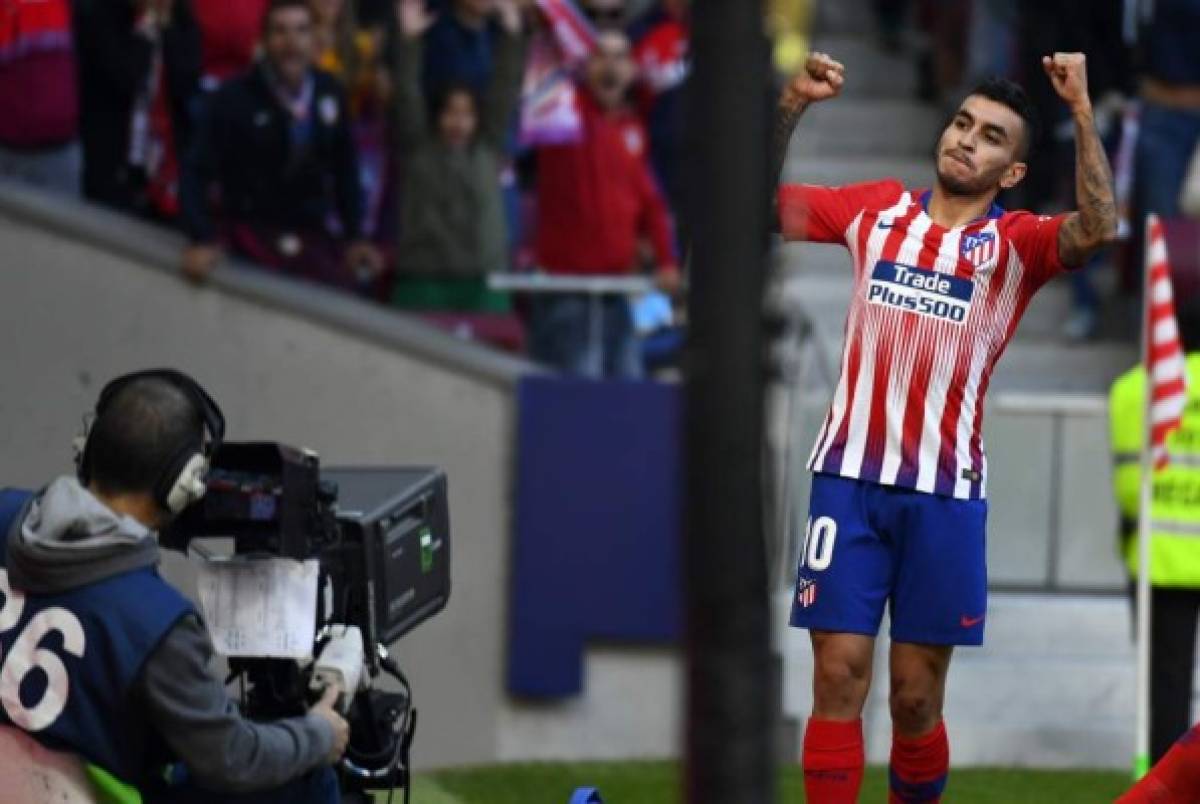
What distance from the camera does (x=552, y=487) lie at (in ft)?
43.0

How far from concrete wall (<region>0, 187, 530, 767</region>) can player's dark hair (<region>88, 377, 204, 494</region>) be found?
6.72 metres

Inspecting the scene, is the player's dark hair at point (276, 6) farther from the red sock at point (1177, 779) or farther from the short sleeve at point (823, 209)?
the red sock at point (1177, 779)

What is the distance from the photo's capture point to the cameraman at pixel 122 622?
19.8ft

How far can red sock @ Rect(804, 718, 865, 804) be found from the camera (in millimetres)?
7719

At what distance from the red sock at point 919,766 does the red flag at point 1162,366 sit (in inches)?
108

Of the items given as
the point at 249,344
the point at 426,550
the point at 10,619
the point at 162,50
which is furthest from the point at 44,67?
the point at 10,619

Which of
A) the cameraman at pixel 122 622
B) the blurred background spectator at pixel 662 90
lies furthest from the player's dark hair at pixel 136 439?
the blurred background spectator at pixel 662 90

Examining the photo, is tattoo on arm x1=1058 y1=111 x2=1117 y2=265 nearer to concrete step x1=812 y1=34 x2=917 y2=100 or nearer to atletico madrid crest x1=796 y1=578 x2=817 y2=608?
atletico madrid crest x1=796 y1=578 x2=817 y2=608

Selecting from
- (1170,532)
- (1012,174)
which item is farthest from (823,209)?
(1170,532)

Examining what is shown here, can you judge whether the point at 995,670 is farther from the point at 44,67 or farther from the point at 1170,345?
the point at 44,67

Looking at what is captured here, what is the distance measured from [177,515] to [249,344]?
6.68 m

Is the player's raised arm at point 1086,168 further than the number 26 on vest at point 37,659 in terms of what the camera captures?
Yes

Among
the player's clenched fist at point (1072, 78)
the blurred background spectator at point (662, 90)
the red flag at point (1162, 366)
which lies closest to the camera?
the player's clenched fist at point (1072, 78)

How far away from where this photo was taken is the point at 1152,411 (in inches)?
415
